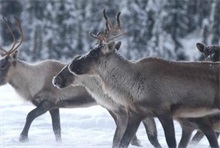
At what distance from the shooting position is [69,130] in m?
10.3

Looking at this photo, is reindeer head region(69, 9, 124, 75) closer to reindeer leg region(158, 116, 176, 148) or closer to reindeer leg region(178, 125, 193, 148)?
reindeer leg region(158, 116, 176, 148)

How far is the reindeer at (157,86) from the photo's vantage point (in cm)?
700

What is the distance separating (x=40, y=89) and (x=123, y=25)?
88.0 feet

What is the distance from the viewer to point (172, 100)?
22.9 feet

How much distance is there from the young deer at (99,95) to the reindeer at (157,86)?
0.51 meters

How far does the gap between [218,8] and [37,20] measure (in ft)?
35.8

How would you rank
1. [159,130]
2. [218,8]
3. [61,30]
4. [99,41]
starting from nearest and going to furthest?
[99,41]
[159,130]
[218,8]
[61,30]

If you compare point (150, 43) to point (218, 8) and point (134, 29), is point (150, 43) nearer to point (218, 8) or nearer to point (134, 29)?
point (134, 29)

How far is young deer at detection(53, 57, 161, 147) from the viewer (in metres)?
8.15

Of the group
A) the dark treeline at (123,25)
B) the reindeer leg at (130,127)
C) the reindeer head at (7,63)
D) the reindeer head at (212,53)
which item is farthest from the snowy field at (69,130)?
the dark treeline at (123,25)

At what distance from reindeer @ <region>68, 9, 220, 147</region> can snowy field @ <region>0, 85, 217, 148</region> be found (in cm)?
100

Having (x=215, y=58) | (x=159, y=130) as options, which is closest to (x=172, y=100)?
(x=215, y=58)

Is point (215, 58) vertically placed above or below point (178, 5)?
above

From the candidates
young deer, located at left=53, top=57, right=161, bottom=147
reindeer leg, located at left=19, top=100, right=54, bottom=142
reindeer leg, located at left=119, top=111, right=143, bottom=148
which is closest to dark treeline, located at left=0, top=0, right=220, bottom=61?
reindeer leg, located at left=19, top=100, right=54, bottom=142
